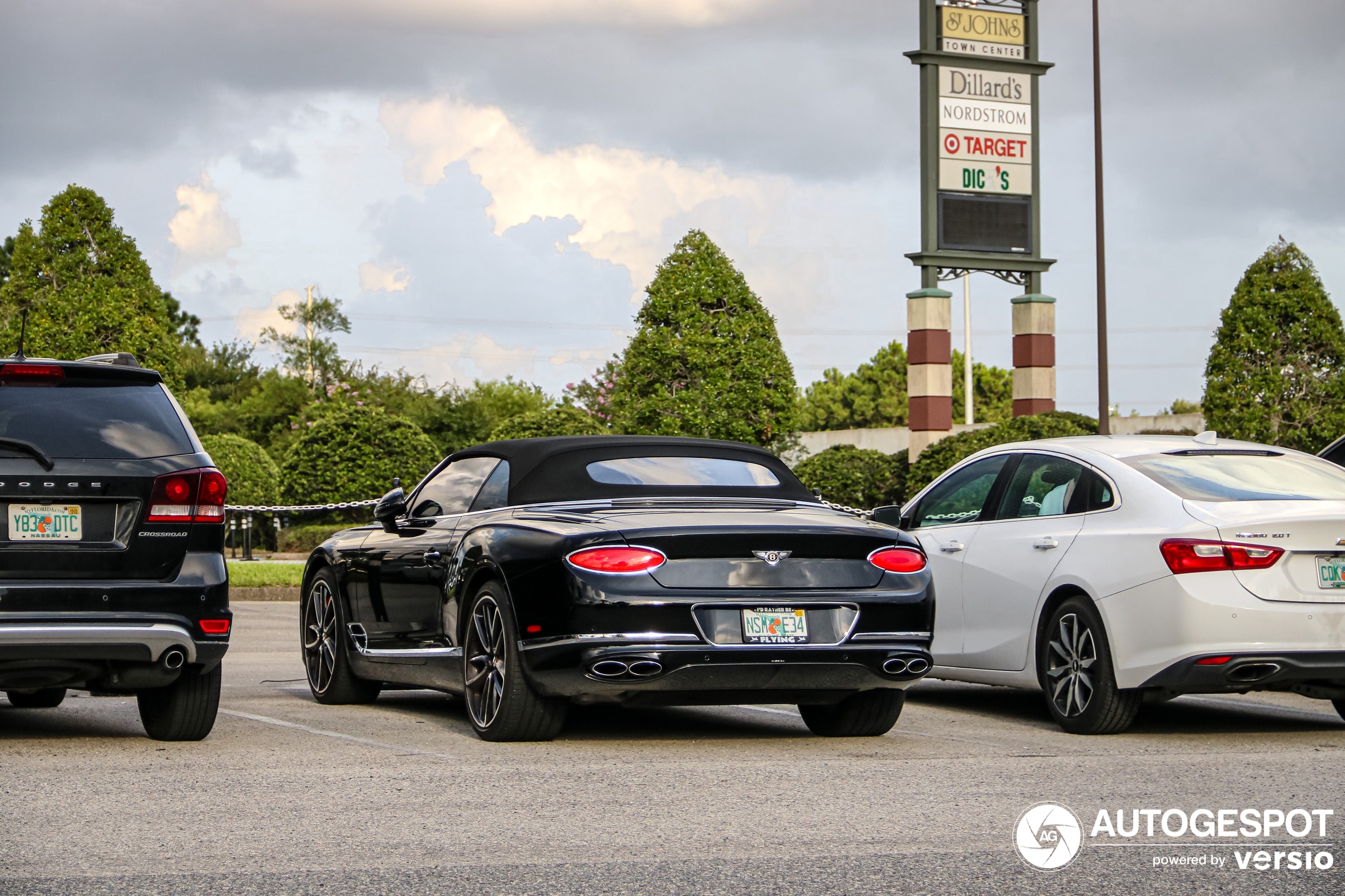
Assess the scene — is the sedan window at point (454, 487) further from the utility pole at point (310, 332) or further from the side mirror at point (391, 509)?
the utility pole at point (310, 332)

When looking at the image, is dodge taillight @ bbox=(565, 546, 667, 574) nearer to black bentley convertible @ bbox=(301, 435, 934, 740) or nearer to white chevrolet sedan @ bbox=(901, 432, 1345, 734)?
black bentley convertible @ bbox=(301, 435, 934, 740)

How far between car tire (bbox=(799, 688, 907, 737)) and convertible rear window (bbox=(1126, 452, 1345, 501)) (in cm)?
176

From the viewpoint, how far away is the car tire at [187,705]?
7.66 metres

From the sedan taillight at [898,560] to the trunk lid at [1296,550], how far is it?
1409 mm

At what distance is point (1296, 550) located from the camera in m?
7.82

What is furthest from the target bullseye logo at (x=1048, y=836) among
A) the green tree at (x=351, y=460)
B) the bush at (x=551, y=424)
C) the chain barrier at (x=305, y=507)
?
the green tree at (x=351, y=460)

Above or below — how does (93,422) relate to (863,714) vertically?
above

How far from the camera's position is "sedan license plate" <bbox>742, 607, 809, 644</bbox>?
7320mm

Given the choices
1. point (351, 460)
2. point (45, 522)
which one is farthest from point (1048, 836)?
point (351, 460)

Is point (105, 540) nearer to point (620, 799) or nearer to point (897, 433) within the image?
point (620, 799)

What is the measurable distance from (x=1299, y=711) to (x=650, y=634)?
14.8ft

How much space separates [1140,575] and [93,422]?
193 inches

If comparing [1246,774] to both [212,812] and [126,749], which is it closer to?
[212,812]

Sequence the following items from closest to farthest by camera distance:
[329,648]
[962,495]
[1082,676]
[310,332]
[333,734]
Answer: [333,734], [1082,676], [329,648], [962,495], [310,332]
